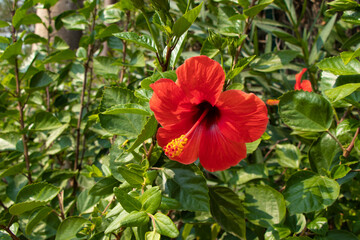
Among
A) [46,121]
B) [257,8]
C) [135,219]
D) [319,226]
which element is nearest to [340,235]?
[319,226]

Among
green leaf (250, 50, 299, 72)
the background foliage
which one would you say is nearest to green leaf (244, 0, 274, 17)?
the background foliage

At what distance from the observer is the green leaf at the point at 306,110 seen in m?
0.91

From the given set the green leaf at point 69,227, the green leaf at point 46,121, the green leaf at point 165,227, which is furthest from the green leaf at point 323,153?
the green leaf at point 46,121

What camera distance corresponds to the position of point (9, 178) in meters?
1.31

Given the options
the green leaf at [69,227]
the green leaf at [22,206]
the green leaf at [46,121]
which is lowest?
the green leaf at [69,227]

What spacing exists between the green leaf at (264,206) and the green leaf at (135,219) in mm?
482

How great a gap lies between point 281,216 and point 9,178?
1.23 metres

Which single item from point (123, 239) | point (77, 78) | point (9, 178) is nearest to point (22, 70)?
point (77, 78)

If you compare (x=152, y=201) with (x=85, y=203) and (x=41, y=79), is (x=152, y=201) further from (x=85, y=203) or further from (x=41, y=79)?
(x=41, y=79)

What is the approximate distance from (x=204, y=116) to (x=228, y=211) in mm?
307

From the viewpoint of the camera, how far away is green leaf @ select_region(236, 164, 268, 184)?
3.68 feet

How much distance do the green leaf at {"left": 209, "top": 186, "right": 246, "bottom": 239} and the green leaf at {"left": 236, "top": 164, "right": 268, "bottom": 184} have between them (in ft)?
0.89

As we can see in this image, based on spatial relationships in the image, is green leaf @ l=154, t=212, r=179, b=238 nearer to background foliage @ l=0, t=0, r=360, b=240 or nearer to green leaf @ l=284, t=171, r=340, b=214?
background foliage @ l=0, t=0, r=360, b=240

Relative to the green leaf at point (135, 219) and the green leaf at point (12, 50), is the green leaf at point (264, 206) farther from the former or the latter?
the green leaf at point (12, 50)
